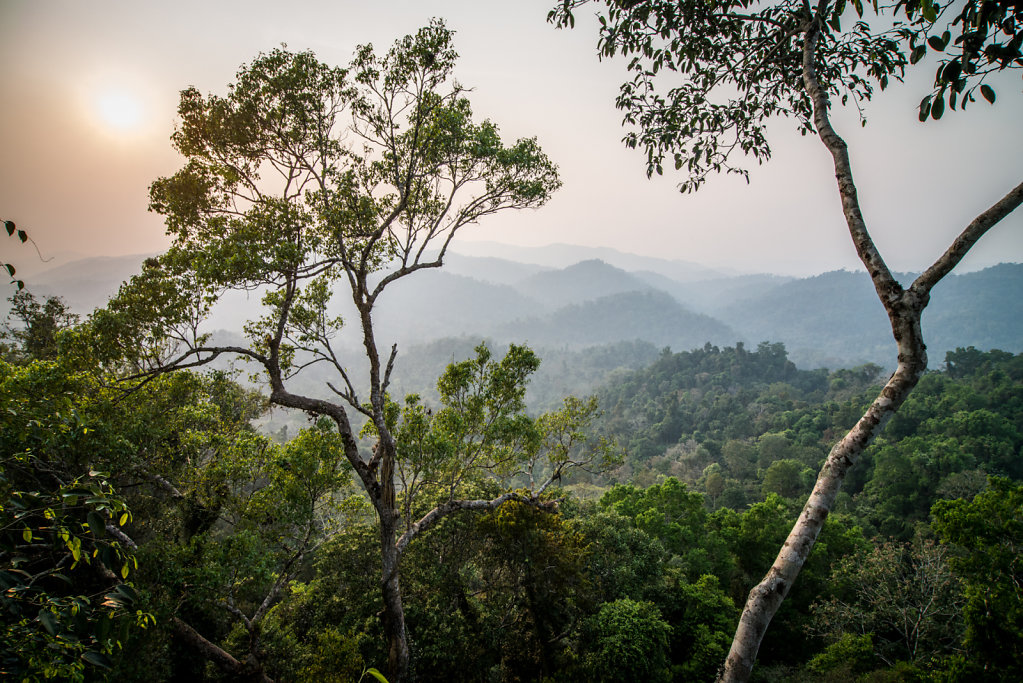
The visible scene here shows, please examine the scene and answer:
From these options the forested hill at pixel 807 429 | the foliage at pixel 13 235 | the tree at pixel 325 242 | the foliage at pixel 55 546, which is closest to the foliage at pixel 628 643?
the tree at pixel 325 242

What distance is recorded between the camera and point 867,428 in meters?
2.79

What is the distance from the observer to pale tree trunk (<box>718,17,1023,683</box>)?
257cm

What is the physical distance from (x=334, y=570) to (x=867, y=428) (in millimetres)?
11649

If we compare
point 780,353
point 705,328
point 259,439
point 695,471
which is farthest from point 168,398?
point 705,328

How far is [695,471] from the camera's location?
48750 millimetres

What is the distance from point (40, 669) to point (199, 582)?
496 centimetres

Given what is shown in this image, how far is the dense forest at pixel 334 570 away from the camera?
9.72ft

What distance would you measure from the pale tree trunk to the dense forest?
301cm

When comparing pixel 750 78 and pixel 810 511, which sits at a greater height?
pixel 750 78

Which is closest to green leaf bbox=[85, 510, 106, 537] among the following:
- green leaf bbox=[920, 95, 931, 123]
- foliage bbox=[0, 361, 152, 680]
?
foliage bbox=[0, 361, 152, 680]

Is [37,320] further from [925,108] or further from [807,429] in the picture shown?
[807,429]

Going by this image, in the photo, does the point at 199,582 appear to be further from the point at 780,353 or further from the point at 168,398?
the point at 780,353

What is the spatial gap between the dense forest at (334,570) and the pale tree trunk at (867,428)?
3010 millimetres

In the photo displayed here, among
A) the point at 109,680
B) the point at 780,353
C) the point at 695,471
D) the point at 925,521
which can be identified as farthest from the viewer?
the point at 780,353
